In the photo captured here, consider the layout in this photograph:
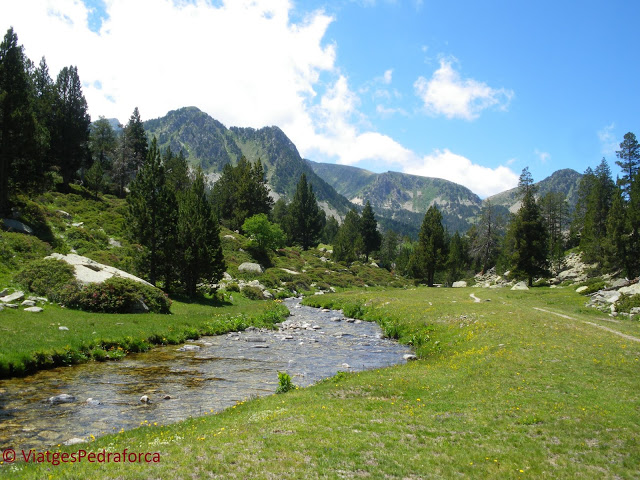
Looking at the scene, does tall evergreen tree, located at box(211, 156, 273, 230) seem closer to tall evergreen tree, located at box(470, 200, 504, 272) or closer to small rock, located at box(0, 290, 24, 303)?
tall evergreen tree, located at box(470, 200, 504, 272)

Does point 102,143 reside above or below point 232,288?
above

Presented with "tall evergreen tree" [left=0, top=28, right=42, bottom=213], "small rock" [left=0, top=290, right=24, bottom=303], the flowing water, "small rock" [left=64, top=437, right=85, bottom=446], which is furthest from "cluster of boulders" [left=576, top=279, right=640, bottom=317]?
"tall evergreen tree" [left=0, top=28, right=42, bottom=213]

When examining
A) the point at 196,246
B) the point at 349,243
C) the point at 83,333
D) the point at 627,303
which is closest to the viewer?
the point at 83,333

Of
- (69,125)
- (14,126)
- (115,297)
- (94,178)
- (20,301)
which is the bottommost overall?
(115,297)

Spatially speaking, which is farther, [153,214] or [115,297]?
[153,214]

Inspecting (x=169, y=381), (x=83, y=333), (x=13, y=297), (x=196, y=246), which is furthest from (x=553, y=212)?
(x=13, y=297)

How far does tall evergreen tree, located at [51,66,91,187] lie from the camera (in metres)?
76.2

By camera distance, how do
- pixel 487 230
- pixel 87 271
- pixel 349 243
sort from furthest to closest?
1. pixel 349 243
2. pixel 487 230
3. pixel 87 271

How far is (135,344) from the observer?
81.1 ft

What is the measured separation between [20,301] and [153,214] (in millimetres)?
17947

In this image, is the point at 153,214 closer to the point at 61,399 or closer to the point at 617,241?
the point at 61,399

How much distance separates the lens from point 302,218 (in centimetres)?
13450

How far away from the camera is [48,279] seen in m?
30.5

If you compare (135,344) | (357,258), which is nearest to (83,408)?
(135,344)
